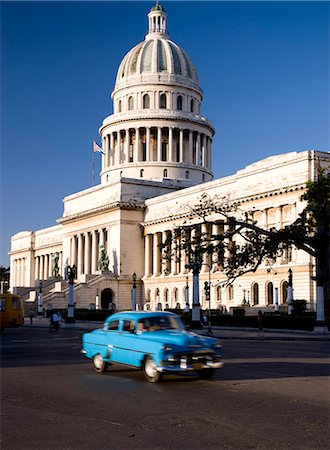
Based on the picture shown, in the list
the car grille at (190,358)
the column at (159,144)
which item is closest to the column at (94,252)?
the column at (159,144)

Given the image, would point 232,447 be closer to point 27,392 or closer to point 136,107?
point 27,392

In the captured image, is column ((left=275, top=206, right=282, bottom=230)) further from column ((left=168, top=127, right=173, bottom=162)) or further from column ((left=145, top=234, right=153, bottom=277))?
column ((left=168, top=127, right=173, bottom=162))

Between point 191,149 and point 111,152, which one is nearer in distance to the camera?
point 191,149

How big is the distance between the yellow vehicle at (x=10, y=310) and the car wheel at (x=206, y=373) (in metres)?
30.1

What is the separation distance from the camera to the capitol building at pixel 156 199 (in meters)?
66.6

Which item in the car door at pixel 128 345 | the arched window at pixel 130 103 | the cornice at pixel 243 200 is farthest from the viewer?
the arched window at pixel 130 103

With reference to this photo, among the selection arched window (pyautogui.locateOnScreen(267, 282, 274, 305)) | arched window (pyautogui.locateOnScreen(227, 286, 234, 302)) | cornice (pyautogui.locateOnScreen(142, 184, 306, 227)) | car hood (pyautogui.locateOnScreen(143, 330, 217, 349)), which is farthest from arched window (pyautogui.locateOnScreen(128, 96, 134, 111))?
car hood (pyautogui.locateOnScreen(143, 330, 217, 349))

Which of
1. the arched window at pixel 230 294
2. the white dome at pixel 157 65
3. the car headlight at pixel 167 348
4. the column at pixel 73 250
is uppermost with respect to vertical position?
the white dome at pixel 157 65

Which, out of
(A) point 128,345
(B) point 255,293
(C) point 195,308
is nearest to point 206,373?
(A) point 128,345

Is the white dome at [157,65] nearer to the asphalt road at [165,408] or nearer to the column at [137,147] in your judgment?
the column at [137,147]

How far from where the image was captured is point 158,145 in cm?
10138

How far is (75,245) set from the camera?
102 m

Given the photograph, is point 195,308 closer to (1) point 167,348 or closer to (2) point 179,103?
(1) point 167,348

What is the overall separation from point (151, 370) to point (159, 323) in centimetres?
145
